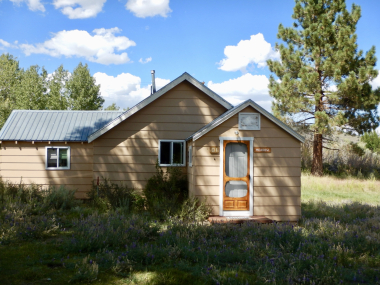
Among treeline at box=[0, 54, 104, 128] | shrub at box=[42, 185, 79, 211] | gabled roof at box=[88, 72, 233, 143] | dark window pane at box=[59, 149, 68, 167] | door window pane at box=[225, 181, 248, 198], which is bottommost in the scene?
shrub at box=[42, 185, 79, 211]

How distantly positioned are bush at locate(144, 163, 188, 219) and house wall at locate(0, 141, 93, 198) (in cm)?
336

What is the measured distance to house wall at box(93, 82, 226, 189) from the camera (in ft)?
42.3

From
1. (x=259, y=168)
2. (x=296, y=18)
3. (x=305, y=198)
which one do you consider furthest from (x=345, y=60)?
(x=259, y=168)

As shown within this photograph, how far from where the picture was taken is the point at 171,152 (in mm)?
13094

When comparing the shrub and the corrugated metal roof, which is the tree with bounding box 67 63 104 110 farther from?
the shrub

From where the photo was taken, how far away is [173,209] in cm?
1050

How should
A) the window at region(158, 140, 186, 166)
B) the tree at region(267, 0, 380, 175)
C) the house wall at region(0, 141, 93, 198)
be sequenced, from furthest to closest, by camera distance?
the tree at region(267, 0, 380, 175) → the house wall at region(0, 141, 93, 198) → the window at region(158, 140, 186, 166)

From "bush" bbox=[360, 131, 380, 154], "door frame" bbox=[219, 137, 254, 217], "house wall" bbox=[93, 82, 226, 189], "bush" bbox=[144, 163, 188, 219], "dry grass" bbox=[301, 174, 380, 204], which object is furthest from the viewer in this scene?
"bush" bbox=[360, 131, 380, 154]

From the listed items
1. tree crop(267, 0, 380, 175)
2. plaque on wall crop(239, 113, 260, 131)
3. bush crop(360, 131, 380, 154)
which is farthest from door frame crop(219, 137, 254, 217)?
bush crop(360, 131, 380, 154)

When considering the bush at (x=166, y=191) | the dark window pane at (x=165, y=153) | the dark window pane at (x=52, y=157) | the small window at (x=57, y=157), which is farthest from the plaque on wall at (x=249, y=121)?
the dark window pane at (x=52, y=157)

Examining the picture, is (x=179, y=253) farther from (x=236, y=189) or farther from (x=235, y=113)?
(x=235, y=113)

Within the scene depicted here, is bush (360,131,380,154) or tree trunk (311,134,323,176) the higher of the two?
bush (360,131,380,154)

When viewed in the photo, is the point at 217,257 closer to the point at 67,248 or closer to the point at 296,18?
the point at 67,248

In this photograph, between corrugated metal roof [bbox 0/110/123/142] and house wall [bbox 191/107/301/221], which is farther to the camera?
corrugated metal roof [bbox 0/110/123/142]
